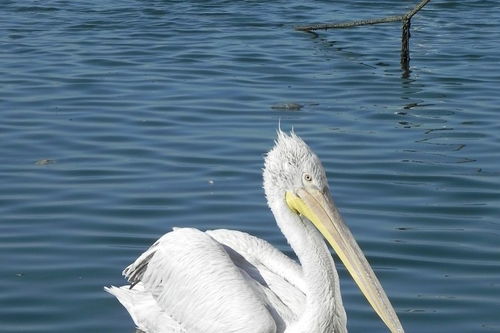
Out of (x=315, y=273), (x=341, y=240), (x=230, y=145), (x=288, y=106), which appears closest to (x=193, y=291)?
(x=315, y=273)

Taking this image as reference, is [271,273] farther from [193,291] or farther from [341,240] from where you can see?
[341,240]

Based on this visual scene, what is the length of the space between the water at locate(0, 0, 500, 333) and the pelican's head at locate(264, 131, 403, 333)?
38.8 inches

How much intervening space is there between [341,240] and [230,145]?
3976 mm

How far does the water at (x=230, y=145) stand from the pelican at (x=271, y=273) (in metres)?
0.51

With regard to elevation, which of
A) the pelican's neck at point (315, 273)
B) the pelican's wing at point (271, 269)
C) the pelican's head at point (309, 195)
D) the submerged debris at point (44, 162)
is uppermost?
the pelican's head at point (309, 195)

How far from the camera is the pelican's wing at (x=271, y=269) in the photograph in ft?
17.3

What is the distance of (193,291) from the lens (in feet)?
17.7

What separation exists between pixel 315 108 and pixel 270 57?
237 cm

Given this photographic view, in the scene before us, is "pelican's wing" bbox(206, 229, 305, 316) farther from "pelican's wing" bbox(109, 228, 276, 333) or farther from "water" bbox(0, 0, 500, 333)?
"water" bbox(0, 0, 500, 333)

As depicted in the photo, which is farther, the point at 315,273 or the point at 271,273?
the point at 271,273

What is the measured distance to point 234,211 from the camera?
732 centimetres

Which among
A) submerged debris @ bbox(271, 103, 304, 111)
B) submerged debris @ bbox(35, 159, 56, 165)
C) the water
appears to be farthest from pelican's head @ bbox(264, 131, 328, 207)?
submerged debris @ bbox(271, 103, 304, 111)

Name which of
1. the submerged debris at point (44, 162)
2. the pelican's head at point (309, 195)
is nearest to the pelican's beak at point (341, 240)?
the pelican's head at point (309, 195)

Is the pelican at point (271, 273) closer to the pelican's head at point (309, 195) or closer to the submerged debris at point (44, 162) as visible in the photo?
the pelican's head at point (309, 195)
